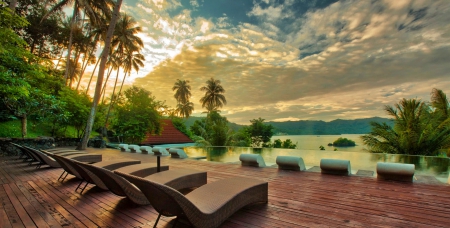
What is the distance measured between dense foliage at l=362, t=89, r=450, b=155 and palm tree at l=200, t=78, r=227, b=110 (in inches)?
1107

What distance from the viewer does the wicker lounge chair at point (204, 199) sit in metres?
1.97

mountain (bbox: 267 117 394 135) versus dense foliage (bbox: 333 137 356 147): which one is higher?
mountain (bbox: 267 117 394 135)

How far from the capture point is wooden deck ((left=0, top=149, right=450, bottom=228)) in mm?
2398

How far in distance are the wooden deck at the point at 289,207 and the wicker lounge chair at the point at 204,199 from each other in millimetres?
193

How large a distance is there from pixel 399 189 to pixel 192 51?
14.7m

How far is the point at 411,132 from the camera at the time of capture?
28.3 feet

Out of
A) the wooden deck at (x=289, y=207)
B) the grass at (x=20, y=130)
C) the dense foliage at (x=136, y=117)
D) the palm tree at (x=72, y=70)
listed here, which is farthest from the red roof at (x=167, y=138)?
the wooden deck at (x=289, y=207)

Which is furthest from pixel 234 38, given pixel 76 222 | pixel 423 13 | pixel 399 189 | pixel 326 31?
pixel 76 222

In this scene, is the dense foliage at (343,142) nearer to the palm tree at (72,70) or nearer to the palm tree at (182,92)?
the palm tree at (72,70)

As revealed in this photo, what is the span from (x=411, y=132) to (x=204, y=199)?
9680 mm

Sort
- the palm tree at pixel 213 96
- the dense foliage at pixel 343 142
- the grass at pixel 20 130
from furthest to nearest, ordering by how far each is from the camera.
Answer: the palm tree at pixel 213 96 → the grass at pixel 20 130 → the dense foliage at pixel 343 142

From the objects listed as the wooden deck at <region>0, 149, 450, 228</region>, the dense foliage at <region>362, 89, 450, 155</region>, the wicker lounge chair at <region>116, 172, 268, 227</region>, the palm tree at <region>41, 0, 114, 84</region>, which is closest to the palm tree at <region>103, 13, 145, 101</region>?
the palm tree at <region>41, 0, 114, 84</region>

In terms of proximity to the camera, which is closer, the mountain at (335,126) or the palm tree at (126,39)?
the mountain at (335,126)

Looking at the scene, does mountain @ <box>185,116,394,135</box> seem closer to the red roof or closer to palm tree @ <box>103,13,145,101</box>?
the red roof
